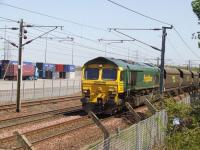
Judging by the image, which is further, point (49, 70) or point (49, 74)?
point (49, 74)

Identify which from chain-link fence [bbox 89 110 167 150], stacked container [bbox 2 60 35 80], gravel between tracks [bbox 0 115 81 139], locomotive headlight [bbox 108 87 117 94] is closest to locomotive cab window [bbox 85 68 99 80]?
locomotive headlight [bbox 108 87 117 94]

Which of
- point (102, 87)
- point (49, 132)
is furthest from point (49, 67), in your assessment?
point (49, 132)

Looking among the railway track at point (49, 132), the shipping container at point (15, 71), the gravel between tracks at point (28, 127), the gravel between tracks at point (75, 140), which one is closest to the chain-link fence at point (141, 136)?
the gravel between tracks at point (75, 140)

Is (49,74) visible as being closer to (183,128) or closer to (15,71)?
(15,71)

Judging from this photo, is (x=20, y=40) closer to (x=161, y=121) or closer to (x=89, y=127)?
(x=89, y=127)

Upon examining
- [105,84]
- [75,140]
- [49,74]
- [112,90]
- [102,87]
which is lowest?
[75,140]

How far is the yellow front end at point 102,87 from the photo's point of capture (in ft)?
83.6

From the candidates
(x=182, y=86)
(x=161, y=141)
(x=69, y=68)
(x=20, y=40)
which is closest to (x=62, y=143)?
(x=161, y=141)

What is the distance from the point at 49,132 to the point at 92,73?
7089 mm

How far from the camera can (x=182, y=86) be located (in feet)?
175

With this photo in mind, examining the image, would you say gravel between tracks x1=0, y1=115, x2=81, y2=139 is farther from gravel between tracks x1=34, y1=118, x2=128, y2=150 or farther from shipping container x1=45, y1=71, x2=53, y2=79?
shipping container x1=45, y1=71, x2=53, y2=79

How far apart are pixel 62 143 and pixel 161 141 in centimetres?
410

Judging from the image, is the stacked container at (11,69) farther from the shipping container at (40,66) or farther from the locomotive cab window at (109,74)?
the locomotive cab window at (109,74)

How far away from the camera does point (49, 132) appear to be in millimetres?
20000
